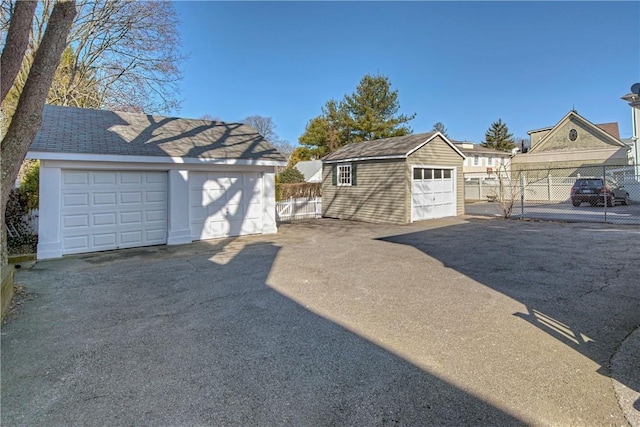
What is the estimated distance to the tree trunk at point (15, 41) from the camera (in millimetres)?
4129

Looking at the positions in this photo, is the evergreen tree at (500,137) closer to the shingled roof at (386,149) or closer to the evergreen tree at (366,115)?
the evergreen tree at (366,115)

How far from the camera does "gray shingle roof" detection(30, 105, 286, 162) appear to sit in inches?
346

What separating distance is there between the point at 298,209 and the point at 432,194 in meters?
6.27

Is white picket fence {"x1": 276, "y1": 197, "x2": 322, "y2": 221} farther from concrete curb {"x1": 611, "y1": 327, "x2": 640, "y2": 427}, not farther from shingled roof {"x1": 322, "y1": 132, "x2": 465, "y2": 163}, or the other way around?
concrete curb {"x1": 611, "y1": 327, "x2": 640, "y2": 427}

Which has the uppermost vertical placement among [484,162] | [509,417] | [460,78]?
[460,78]

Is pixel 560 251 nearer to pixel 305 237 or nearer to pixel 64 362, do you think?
pixel 305 237

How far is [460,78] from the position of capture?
2092 centimetres

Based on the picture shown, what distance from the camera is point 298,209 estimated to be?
55.6 feet

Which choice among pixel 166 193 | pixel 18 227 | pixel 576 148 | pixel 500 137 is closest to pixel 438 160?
pixel 166 193

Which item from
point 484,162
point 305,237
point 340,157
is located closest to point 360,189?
point 340,157

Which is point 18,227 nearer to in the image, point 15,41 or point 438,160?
point 15,41

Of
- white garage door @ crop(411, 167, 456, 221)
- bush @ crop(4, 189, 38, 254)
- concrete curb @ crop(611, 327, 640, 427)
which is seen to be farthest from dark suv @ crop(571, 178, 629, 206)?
bush @ crop(4, 189, 38, 254)

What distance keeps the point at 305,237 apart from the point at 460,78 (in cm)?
1598

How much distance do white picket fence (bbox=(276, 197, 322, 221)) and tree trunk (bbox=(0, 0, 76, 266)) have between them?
38.1 feet
